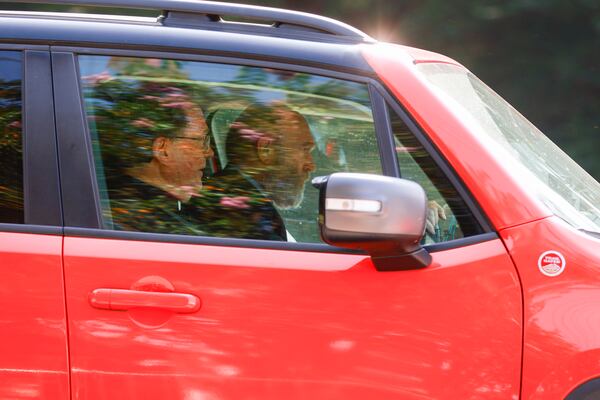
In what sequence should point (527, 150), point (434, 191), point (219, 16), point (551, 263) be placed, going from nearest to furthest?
Result: point (551, 263), point (434, 191), point (527, 150), point (219, 16)

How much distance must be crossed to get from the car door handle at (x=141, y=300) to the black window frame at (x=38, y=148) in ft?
0.57

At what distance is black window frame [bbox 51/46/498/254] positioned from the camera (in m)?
2.07

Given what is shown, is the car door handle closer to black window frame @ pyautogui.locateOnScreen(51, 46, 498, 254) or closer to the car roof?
black window frame @ pyautogui.locateOnScreen(51, 46, 498, 254)

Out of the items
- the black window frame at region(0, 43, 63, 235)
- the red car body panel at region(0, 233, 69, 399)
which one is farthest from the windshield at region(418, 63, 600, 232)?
the red car body panel at region(0, 233, 69, 399)

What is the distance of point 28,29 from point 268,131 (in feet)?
1.92

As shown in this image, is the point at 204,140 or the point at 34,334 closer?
the point at 34,334

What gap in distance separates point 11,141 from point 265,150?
0.55 meters

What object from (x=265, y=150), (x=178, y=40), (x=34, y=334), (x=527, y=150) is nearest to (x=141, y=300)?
(x=34, y=334)

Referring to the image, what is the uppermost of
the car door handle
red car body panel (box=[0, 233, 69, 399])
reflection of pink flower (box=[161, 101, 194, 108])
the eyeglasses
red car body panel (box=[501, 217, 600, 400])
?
reflection of pink flower (box=[161, 101, 194, 108])

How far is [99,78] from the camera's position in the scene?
2.22 m

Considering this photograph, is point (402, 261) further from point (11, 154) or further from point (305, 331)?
point (11, 154)

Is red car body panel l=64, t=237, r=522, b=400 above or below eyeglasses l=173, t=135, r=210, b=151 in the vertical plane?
below

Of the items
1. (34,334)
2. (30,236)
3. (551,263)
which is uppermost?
(551,263)

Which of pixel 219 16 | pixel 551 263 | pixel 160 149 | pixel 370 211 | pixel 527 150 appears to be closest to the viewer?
pixel 370 211
